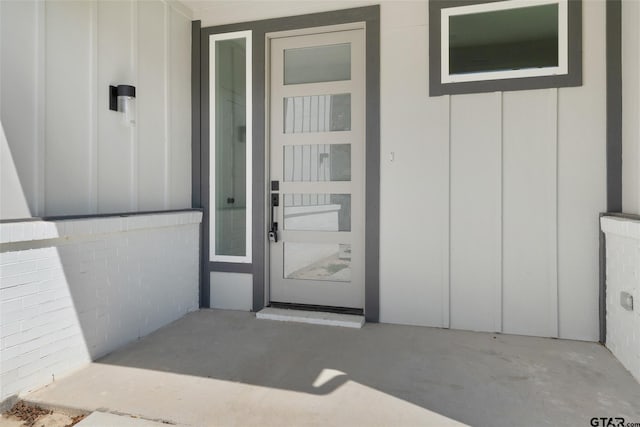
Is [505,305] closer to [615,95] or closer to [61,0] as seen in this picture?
[615,95]

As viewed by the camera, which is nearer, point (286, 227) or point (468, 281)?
point (468, 281)

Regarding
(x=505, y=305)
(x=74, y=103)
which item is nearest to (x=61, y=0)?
(x=74, y=103)

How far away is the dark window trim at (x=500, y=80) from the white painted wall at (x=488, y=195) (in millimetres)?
51

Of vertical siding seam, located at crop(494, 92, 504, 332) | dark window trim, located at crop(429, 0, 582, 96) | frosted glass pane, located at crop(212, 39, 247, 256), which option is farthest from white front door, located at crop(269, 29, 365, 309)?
vertical siding seam, located at crop(494, 92, 504, 332)

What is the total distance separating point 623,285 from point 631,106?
1275 millimetres

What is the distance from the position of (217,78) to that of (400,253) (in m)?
2.49

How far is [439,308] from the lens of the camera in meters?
3.65

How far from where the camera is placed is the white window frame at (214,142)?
13.6 ft

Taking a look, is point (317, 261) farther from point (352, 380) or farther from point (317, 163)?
point (352, 380)

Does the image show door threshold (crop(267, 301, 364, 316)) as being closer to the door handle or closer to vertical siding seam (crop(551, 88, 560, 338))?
the door handle

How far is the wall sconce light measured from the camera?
323 cm

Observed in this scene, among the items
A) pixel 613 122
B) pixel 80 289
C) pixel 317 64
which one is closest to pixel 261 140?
pixel 317 64

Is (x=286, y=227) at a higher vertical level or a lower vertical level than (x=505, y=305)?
higher

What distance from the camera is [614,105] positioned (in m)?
3.22
